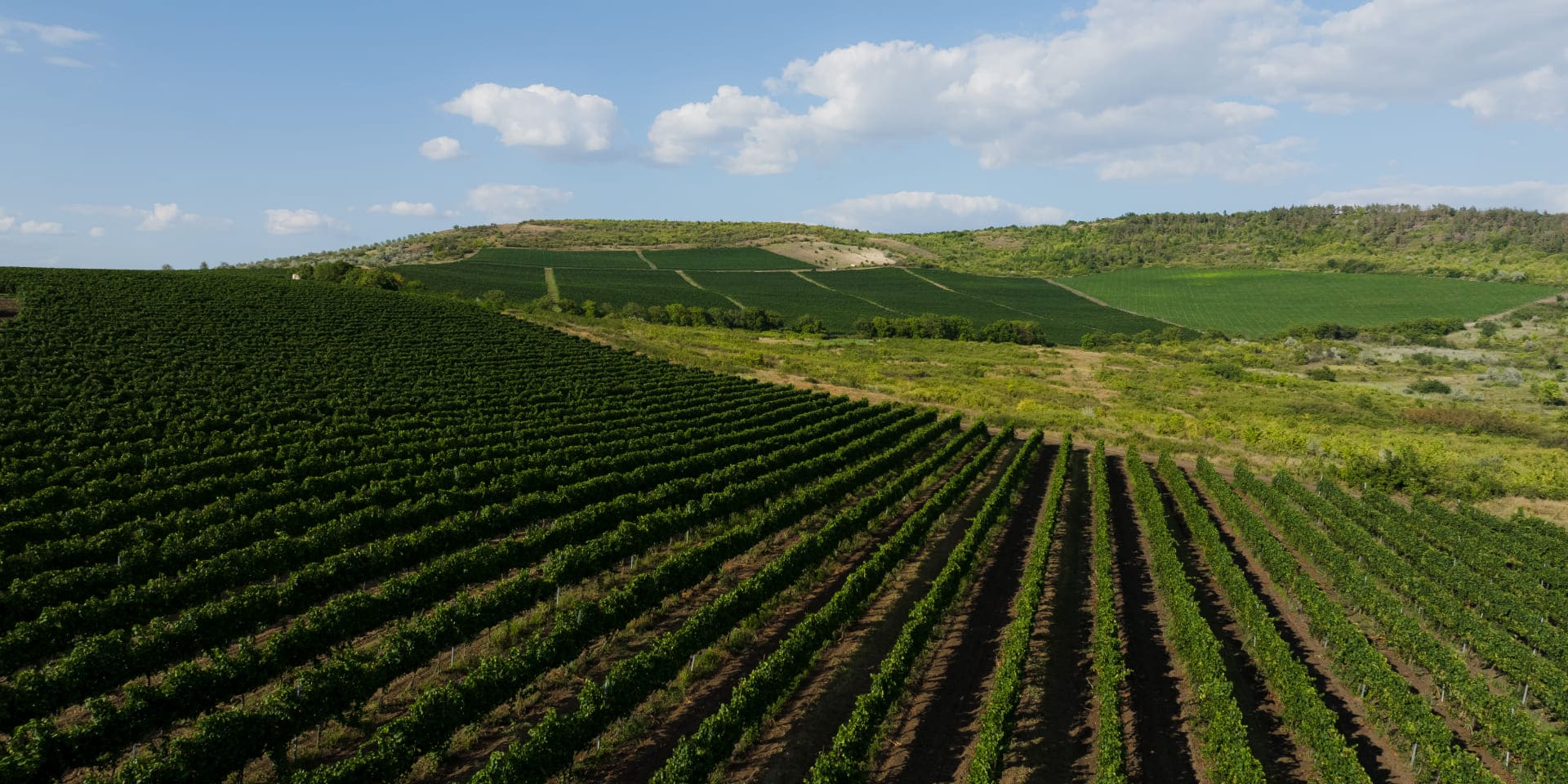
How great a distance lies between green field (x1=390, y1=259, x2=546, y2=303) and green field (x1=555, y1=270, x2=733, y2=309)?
17.8 ft

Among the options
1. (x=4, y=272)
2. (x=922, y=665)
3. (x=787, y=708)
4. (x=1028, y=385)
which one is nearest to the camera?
(x=787, y=708)

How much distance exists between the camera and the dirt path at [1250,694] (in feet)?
54.3

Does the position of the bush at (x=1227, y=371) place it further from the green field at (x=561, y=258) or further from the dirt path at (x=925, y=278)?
the green field at (x=561, y=258)

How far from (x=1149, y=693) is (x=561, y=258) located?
164280 mm

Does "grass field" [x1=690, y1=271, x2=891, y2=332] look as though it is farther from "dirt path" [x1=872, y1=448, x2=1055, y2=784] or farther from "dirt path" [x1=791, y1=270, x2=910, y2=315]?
"dirt path" [x1=872, y1=448, x2=1055, y2=784]

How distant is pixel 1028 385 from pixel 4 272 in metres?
98.2

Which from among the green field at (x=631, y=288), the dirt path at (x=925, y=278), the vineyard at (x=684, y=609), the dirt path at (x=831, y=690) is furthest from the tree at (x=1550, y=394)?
the green field at (x=631, y=288)

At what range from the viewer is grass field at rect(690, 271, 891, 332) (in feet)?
401

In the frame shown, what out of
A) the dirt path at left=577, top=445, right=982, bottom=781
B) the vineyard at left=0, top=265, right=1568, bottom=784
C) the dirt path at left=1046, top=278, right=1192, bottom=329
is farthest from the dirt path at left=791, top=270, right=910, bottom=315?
the dirt path at left=577, top=445, right=982, bottom=781

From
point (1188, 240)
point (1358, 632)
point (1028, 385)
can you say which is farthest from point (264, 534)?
point (1188, 240)

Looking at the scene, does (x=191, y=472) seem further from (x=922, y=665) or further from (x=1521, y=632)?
(x=1521, y=632)

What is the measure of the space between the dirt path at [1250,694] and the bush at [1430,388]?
228 feet

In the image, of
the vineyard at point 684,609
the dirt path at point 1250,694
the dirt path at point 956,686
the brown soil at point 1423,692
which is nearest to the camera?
the vineyard at point 684,609

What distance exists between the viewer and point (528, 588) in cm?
2086
